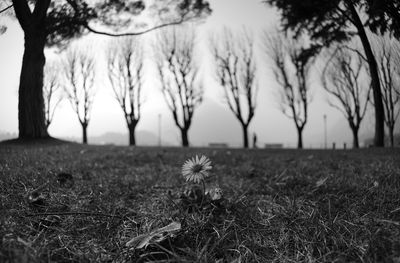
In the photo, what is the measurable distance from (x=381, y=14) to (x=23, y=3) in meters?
9.69

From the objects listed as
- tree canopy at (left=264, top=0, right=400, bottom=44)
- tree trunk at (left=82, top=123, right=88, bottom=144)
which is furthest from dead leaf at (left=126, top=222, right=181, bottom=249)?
tree trunk at (left=82, top=123, right=88, bottom=144)

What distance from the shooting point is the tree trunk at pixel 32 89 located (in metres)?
8.06

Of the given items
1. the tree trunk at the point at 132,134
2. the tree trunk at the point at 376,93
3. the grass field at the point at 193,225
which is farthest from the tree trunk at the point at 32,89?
the tree trunk at the point at 132,134

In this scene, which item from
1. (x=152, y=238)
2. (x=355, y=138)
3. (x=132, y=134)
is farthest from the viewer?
(x=132, y=134)

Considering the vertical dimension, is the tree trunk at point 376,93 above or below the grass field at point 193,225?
above

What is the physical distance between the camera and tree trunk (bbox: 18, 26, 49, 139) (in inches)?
317

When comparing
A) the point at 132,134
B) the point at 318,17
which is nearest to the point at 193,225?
the point at 318,17

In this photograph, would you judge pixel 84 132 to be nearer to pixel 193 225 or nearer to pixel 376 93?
pixel 376 93

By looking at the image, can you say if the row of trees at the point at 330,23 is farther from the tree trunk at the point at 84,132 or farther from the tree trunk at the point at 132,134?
the tree trunk at the point at 84,132

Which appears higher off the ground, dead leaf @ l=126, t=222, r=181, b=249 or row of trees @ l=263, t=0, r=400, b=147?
row of trees @ l=263, t=0, r=400, b=147

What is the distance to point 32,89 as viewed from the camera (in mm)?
8219

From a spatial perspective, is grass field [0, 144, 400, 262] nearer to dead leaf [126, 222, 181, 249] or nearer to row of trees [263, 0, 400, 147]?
dead leaf [126, 222, 181, 249]

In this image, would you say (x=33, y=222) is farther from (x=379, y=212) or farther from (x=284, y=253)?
(x=379, y=212)

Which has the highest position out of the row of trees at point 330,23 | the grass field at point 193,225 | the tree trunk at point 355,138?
the row of trees at point 330,23
